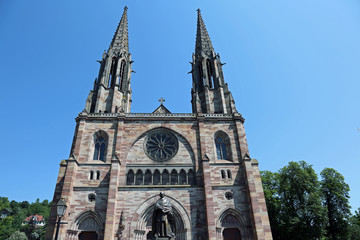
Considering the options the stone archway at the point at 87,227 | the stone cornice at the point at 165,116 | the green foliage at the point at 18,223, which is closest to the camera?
the stone archway at the point at 87,227

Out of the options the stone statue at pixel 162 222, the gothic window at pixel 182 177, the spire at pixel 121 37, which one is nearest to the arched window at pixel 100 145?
the gothic window at pixel 182 177

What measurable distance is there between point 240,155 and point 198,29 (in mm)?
23491

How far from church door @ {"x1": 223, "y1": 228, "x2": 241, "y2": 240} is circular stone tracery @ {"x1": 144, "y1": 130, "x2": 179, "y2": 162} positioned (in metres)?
8.00

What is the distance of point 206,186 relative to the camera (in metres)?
18.9

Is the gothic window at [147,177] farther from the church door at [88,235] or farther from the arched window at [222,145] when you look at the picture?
the arched window at [222,145]

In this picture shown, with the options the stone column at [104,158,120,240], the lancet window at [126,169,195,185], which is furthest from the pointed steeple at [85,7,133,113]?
the lancet window at [126,169,195,185]

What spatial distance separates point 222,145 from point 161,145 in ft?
20.4

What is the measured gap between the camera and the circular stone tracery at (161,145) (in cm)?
2178

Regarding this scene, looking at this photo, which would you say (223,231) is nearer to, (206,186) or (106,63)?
(206,186)

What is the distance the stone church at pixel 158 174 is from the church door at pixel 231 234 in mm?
74

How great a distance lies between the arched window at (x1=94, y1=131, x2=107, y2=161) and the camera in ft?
71.1

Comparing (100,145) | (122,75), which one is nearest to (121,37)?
(122,75)

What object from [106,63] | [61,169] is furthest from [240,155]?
[106,63]

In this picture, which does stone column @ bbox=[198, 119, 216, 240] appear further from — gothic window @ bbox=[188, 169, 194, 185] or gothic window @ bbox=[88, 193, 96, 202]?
gothic window @ bbox=[88, 193, 96, 202]
